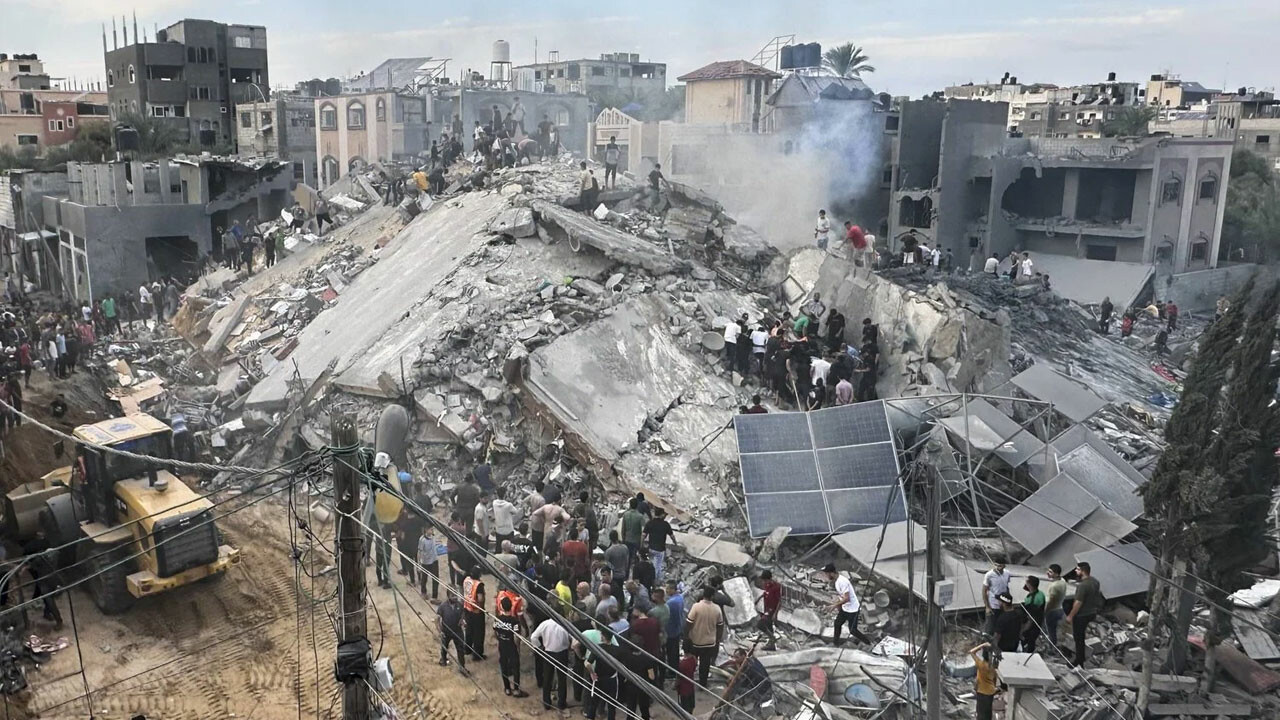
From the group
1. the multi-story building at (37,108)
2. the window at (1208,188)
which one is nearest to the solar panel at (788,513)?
the window at (1208,188)

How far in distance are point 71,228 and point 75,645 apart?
24372 millimetres

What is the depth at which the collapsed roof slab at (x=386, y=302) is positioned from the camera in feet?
53.8

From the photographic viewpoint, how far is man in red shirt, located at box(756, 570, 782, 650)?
10391 mm

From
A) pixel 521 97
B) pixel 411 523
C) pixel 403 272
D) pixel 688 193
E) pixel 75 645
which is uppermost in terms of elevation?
pixel 521 97

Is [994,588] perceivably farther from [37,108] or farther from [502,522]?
[37,108]

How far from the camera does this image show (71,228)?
3044 cm

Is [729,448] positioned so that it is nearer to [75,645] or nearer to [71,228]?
[75,645]

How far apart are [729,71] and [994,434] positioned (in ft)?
115

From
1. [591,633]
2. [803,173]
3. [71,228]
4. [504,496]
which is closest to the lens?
[591,633]

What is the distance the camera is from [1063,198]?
38.6 m

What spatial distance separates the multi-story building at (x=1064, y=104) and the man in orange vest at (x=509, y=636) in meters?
39.8

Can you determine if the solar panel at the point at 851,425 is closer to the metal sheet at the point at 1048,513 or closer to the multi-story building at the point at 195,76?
the metal sheet at the point at 1048,513

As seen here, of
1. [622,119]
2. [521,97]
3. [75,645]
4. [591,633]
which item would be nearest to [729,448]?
[591,633]

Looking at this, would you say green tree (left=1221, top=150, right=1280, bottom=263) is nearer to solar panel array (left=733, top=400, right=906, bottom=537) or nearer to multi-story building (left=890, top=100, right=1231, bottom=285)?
multi-story building (left=890, top=100, right=1231, bottom=285)
